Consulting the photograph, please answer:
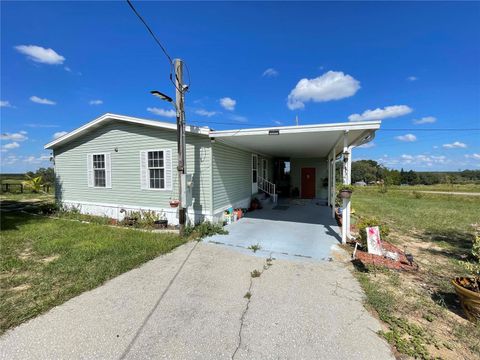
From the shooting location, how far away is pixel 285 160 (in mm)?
14977

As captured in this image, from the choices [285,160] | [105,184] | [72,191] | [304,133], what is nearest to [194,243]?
[304,133]

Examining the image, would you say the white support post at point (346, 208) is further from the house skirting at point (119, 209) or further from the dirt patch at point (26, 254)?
the dirt patch at point (26, 254)

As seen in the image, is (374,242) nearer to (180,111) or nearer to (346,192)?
(346,192)

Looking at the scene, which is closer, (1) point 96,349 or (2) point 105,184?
(1) point 96,349

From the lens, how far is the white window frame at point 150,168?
7449 mm

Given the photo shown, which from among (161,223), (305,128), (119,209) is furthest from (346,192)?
(119,209)

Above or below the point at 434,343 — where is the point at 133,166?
above

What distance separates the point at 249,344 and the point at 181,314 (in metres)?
0.98

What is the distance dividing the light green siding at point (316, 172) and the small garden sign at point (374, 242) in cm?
967

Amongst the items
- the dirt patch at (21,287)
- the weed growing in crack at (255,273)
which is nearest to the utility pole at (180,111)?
the weed growing in crack at (255,273)

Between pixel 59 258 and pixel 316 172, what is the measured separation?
1307 centimetres

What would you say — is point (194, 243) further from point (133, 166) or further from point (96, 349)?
point (133, 166)

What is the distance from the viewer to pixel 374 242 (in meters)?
4.82

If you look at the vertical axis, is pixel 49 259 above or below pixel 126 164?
below
